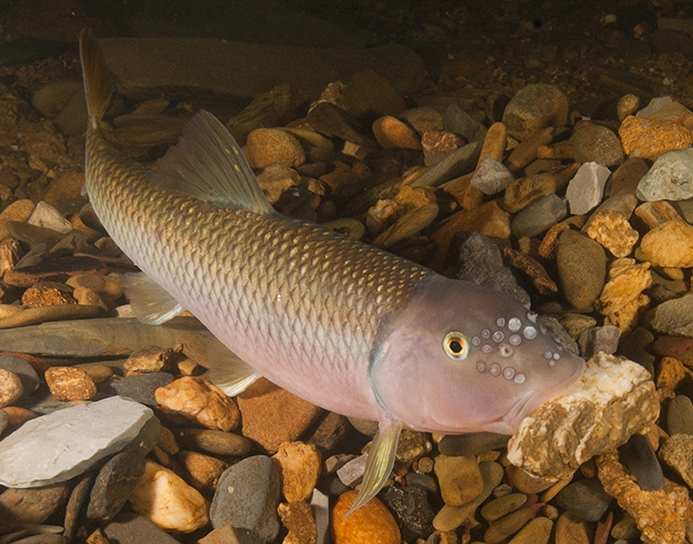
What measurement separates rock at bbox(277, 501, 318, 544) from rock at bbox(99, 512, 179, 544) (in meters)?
0.41

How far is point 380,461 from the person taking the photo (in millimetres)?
1672

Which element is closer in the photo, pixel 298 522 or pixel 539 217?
pixel 298 522

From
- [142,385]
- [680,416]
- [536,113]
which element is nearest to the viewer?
[680,416]

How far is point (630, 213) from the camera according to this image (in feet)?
8.21

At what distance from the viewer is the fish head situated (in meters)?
1.45

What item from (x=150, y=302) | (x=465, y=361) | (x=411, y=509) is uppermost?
(x=465, y=361)

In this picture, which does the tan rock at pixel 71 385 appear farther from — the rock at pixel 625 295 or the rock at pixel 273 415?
the rock at pixel 625 295

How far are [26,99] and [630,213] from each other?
548cm

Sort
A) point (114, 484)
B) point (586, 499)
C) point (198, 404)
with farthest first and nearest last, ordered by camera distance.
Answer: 1. point (198, 404)
2. point (586, 499)
3. point (114, 484)

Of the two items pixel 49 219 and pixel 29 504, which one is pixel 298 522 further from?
pixel 49 219

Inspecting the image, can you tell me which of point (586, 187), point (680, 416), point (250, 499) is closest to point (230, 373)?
point (250, 499)

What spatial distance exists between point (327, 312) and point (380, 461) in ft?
1.80

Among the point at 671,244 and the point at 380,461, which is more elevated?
the point at 671,244

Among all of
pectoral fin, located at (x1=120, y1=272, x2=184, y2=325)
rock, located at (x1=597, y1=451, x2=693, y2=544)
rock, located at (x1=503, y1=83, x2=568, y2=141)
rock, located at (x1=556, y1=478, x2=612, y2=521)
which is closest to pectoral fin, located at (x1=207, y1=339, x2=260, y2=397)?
pectoral fin, located at (x1=120, y1=272, x2=184, y2=325)
